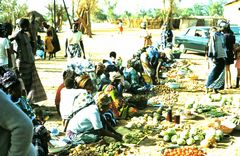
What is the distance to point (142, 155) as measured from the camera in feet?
17.7

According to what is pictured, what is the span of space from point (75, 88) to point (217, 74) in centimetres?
456

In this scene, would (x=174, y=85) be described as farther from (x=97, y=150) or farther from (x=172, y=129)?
(x=97, y=150)

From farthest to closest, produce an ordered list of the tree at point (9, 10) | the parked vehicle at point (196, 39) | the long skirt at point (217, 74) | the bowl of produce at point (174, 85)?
the tree at point (9, 10) < the parked vehicle at point (196, 39) < the bowl of produce at point (174, 85) < the long skirt at point (217, 74)

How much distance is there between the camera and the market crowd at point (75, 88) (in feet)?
6.27

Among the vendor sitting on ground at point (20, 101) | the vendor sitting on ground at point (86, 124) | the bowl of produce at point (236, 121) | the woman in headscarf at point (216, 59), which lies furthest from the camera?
the woman in headscarf at point (216, 59)

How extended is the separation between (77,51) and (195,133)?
591 cm

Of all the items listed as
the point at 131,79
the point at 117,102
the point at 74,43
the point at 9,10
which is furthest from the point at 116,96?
the point at 9,10

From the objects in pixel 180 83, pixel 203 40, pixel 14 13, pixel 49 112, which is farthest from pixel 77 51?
pixel 14 13

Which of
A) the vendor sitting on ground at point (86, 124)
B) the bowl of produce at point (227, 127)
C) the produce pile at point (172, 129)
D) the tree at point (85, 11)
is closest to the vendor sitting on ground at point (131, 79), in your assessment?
the produce pile at point (172, 129)

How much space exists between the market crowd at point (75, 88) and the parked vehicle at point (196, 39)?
5763mm

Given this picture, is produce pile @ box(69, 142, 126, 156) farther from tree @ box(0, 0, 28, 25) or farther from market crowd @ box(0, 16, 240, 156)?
tree @ box(0, 0, 28, 25)

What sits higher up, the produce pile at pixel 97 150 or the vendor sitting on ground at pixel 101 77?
the vendor sitting on ground at pixel 101 77

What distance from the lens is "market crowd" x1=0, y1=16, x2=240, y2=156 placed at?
1.91 m

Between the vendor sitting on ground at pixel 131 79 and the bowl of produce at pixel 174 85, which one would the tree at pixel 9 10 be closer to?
the bowl of produce at pixel 174 85
